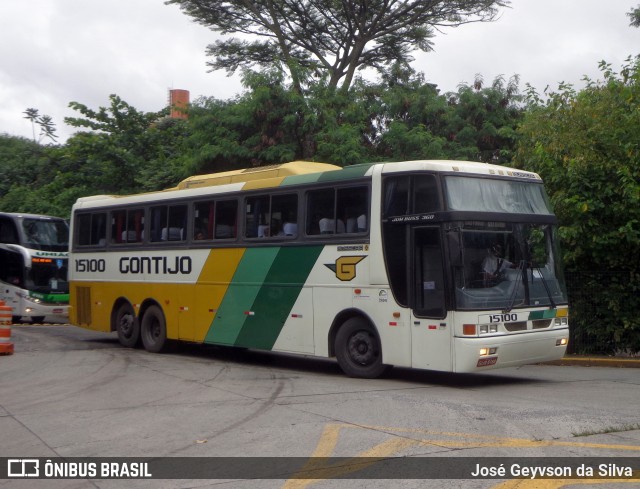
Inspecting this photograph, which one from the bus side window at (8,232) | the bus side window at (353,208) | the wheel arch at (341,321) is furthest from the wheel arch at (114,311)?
the bus side window at (8,232)

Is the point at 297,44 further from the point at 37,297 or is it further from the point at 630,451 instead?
the point at 630,451

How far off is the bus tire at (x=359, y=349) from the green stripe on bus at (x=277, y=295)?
128cm

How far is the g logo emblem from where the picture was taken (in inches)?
523

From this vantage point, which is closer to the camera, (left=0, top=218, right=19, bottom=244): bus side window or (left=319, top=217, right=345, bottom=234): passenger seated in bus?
(left=319, top=217, right=345, bottom=234): passenger seated in bus

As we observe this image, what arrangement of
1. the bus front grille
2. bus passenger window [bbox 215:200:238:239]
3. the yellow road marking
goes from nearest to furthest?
the yellow road marking → bus passenger window [bbox 215:200:238:239] → the bus front grille

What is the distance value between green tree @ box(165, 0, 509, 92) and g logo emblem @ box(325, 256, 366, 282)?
1673 centimetres

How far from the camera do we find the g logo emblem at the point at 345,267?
1327cm

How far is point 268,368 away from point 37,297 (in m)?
13.9

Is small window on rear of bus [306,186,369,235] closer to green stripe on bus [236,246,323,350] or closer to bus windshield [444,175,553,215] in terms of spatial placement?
green stripe on bus [236,246,323,350]

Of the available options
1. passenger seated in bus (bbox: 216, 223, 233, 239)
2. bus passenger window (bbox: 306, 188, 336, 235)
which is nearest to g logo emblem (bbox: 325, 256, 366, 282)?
bus passenger window (bbox: 306, 188, 336, 235)

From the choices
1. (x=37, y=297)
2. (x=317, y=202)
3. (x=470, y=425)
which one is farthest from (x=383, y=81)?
(x=470, y=425)

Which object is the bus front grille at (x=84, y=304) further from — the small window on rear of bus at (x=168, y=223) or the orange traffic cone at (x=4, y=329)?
the small window on rear of bus at (x=168, y=223)

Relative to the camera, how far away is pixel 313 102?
24.8m

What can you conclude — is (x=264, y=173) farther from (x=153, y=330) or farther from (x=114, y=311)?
(x=114, y=311)
